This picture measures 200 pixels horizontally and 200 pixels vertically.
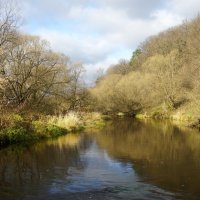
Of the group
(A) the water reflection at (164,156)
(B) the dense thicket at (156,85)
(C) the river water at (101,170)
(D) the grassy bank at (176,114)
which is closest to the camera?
(C) the river water at (101,170)

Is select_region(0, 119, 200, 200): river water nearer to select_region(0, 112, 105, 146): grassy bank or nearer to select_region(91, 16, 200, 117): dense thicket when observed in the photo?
select_region(0, 112, 105, 146): grassy bank

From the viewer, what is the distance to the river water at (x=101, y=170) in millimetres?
14648

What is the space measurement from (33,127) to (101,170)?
43.2ft

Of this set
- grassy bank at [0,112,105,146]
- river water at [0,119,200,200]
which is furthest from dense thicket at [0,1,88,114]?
river water at [0,119,200,200]

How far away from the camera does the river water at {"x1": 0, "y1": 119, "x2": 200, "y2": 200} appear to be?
14648 millimetres

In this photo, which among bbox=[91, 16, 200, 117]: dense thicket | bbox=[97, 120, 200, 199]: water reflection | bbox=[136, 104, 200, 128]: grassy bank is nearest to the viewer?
bbox=[97, 120, 200, 199]: water reflection

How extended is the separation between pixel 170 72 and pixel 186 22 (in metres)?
29.7

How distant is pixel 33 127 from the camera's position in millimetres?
31250

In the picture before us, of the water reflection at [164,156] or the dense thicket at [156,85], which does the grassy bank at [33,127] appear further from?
the dense thicket at [156,85]

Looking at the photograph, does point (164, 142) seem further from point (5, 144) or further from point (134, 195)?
point (134, 195)

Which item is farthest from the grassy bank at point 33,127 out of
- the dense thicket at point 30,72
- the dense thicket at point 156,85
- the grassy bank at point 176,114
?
the dense thicket at point 156,85

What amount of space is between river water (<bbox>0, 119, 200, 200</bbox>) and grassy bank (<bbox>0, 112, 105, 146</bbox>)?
5.64 feet

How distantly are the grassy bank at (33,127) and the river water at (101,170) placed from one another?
1720mm

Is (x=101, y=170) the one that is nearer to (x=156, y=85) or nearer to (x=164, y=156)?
(x=164, y=156)
